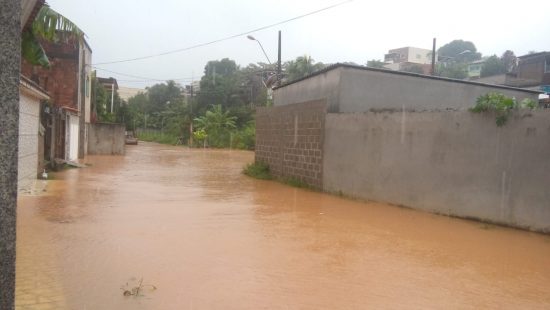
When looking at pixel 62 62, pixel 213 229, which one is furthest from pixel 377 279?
pixel 62 62

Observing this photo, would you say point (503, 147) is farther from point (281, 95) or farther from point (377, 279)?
point (281, 95)

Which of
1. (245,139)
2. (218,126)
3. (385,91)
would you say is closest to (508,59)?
(245,139)

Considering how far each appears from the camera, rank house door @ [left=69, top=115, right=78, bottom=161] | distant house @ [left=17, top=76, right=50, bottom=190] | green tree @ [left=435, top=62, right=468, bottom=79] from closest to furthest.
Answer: distant house @ [left=17, top=76, right=50, bottom=190]
house door @ [left=69, top=115, right=78, bottom=161]
green tree @ [left=435, top=62, right=468, bottom=79]

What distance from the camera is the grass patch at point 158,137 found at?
49.2 meters

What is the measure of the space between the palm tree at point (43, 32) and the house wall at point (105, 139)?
2055 cm

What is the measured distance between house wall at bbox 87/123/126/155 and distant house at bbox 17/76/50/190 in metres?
14.6

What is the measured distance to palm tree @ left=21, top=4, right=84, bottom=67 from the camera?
489cm

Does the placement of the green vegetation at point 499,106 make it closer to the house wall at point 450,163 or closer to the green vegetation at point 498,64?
the house wall at point 450,163

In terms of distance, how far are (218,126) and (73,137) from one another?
20.7m

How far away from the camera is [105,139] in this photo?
1119 inches

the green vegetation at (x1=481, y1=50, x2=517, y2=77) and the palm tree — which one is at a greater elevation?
the green vegetation at (x1=481, y1=50, x2=517, y2=77)

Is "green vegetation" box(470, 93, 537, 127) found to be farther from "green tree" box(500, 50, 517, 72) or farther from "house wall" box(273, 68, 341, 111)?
"green tree" box(500, 50, 517, 72)

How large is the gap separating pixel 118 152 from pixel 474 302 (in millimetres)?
26854

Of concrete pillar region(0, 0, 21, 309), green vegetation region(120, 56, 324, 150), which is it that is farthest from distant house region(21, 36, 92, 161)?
concrete pillar region(0, 0, 21, 309)
